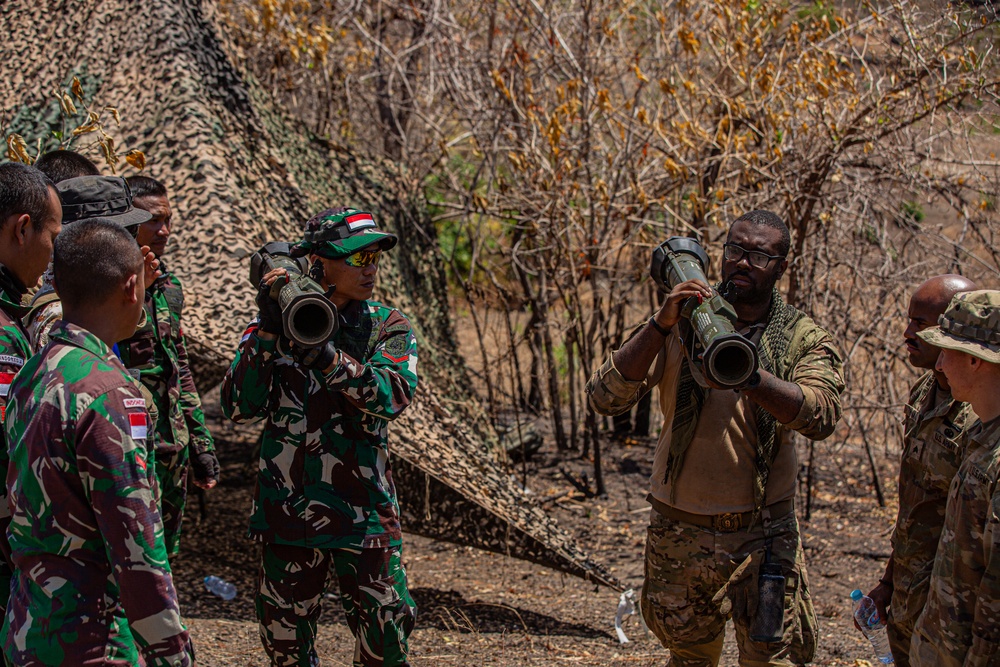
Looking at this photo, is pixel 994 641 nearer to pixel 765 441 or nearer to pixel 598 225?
pixel 765 441

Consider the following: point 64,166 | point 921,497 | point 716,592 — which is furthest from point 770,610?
point 64,166

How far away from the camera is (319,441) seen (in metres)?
2.89

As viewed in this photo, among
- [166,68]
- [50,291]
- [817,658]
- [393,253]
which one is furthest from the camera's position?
[393,253]

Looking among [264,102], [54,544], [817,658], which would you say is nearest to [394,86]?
[264,102]

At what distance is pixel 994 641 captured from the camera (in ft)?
6.46

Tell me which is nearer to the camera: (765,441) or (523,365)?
(765,441)

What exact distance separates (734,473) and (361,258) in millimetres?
1294

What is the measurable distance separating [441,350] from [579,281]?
36.0 inches

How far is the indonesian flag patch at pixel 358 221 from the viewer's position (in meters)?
2.97

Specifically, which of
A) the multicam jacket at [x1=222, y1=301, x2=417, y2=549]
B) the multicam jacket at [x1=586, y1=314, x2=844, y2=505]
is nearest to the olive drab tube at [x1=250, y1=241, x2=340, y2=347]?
the multicam jacket at [x1=222, y1=301, x2=417, y2=549]

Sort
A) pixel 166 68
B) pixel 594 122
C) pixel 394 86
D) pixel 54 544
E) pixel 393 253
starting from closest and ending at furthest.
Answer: pixel 54 544 < pixel 166 68 < pixel 393 253 < pixel 594 122 < pixel 394 86

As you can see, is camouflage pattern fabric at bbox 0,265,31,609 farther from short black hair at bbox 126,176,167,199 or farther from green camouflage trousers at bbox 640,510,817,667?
green camouflage trousers at bbox 640,510,817,667

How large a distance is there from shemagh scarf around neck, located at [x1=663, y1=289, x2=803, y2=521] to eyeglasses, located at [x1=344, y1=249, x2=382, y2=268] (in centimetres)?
101

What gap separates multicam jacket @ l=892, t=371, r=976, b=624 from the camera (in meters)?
2.78
